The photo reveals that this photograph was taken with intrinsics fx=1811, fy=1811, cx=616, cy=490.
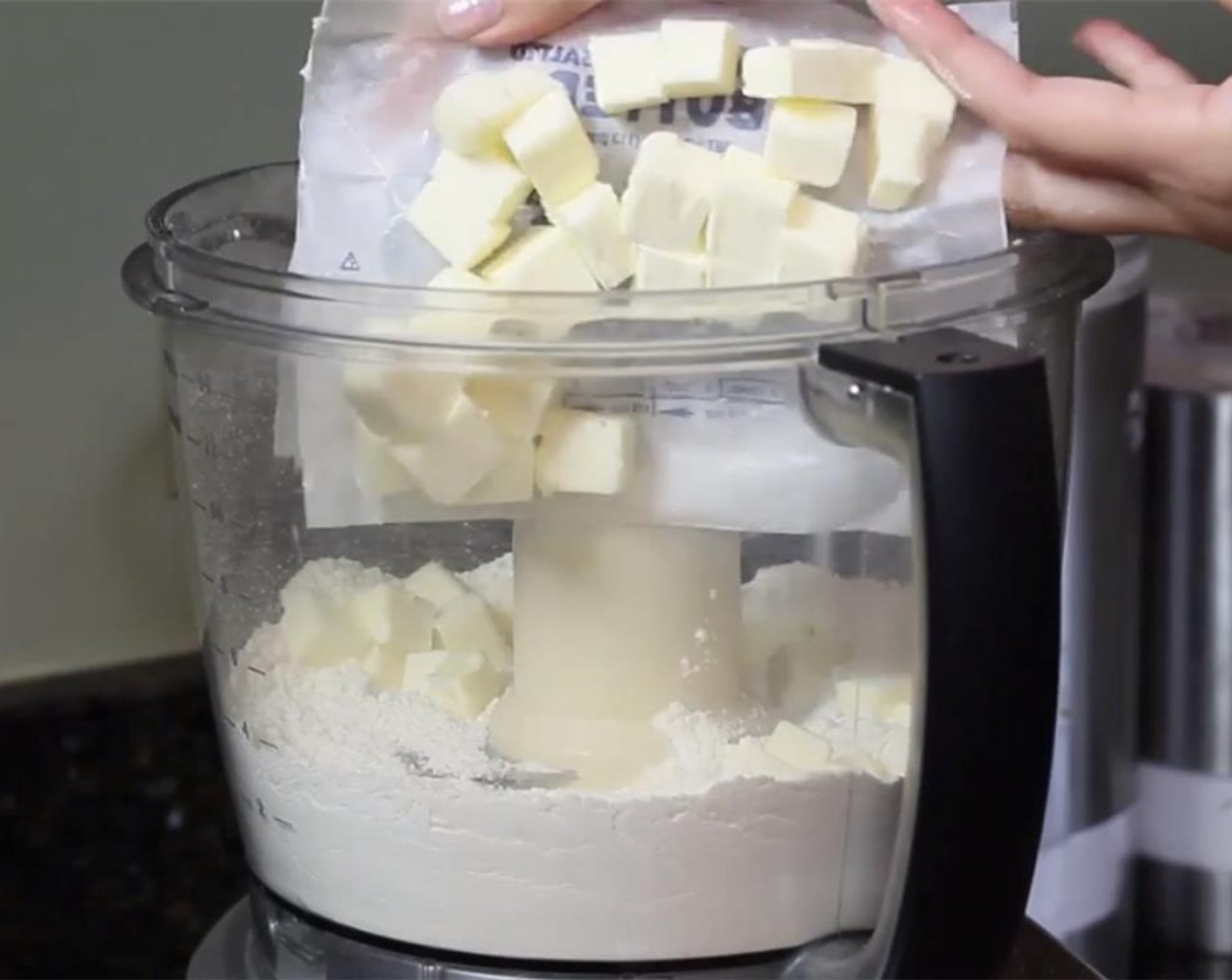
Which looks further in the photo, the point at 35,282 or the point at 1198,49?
the point at 1198,49

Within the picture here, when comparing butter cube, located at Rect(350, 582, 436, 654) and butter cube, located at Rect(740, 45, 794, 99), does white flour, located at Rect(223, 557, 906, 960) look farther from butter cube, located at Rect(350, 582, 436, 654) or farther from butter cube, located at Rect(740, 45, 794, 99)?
butter cube, located at Rect(740, 45, 794, 99)

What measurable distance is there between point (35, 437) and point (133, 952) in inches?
8.4

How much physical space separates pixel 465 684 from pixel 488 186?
0.49 feet

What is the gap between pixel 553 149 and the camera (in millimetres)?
511

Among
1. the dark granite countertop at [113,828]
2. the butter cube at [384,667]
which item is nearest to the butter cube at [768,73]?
the butter cube at [384,667]

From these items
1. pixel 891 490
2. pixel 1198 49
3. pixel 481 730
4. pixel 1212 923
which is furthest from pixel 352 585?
pixel 1198 49

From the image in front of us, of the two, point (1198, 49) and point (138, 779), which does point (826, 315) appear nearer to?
point (138, 779)

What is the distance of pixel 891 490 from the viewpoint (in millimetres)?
522

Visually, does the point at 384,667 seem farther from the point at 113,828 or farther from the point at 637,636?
the point at 113,828

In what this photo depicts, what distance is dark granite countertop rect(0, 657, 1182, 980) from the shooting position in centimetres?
72

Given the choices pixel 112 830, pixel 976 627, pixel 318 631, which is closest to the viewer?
pixel 976 627

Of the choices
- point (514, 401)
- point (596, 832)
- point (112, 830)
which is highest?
point (514, 401)

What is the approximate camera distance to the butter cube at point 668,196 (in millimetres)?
506

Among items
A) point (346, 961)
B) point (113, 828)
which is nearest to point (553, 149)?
point (346, 961)
